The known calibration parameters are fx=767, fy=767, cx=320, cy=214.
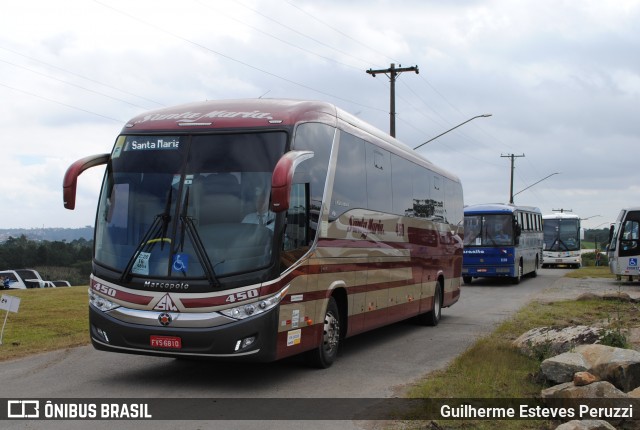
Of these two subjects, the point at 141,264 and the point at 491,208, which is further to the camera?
the point at 491,208

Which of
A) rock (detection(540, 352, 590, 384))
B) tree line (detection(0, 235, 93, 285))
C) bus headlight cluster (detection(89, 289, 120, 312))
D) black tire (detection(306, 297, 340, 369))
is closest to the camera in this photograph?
rock (detection(540, 352, 590, 384))

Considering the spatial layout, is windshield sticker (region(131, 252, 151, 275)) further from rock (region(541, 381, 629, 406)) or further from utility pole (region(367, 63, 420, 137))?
utility pole (region(367, 63, 420, 137))

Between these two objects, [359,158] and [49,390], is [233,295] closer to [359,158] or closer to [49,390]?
[49,390]

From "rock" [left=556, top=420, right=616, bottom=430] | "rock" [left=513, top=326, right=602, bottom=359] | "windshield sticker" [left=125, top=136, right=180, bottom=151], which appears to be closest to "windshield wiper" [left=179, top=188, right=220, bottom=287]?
"windshield sticker" [left=125, top=136, right=180, bottom=151]

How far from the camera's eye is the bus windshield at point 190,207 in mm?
8758

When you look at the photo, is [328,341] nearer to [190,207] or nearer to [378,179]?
[190,207]

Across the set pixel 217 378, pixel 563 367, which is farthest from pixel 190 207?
pixel 563 367

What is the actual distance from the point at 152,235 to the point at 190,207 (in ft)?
1.80

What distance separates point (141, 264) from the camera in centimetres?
892

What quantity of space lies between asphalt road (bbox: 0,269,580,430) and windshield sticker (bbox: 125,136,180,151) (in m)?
2.88

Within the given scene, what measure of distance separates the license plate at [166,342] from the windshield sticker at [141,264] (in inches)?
30.5

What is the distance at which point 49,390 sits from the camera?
880 centimetres

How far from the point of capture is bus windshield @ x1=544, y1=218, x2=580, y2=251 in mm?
52906

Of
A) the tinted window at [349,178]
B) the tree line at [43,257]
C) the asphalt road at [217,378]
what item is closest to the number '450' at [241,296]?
the asphalt road at [217,378]
